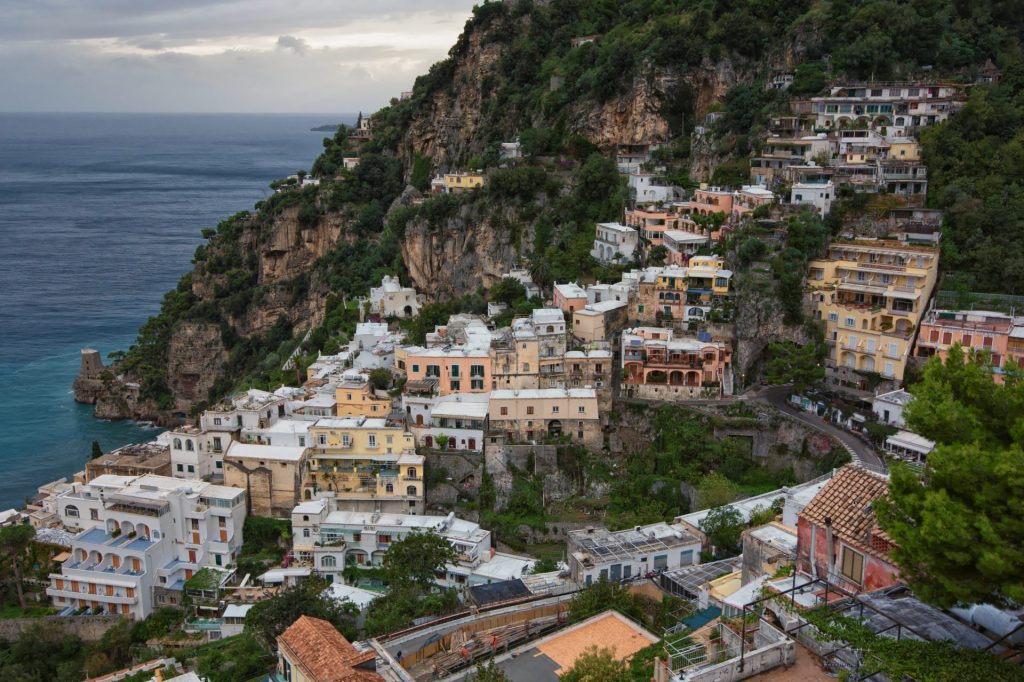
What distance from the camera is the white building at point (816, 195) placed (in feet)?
141

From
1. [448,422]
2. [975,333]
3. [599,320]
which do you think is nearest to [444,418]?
[448,422]

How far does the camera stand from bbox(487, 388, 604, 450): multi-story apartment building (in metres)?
35.6

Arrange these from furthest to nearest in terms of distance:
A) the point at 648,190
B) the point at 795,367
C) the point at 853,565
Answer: the point at 648,190 → the point at 795,367 → the point at 853,565

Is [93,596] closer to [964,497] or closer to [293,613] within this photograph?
[293,613]

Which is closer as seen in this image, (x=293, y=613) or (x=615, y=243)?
(x=293, y=613)

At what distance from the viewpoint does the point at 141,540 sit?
31781 millimetres

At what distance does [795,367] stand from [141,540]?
25.5 m

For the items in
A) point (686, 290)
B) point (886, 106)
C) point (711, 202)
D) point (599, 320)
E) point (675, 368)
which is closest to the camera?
point (675, 368)

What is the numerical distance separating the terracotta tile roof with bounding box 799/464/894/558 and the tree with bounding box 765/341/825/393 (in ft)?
63.5

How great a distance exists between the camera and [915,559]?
12.4 m

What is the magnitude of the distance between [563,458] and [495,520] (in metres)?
3.84

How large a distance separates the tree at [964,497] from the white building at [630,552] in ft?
41.1

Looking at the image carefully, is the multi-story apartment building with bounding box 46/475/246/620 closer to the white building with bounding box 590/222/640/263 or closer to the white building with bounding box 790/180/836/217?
the white building with bounding box 590/222/640/263

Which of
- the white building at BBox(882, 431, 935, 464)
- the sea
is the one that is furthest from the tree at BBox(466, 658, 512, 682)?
the sea
